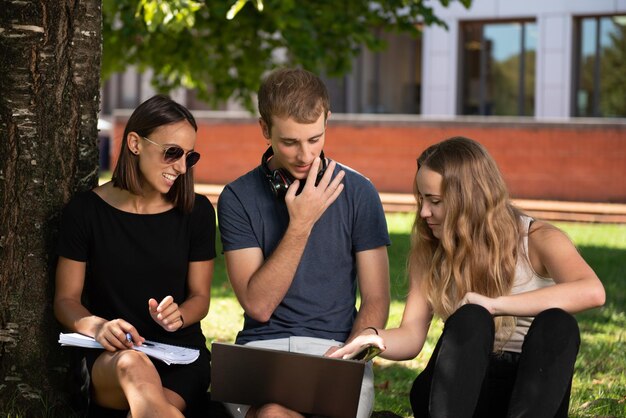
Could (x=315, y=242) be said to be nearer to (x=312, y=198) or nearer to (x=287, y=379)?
(x=312, y=198)

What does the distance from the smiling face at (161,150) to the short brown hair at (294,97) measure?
0.33 meters

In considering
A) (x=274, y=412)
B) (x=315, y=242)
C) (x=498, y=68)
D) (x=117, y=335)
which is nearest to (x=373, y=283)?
(x=315, y=242)

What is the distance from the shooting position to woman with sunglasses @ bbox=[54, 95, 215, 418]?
4.12 metres

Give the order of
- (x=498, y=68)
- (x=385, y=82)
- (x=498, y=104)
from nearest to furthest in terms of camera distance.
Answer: (x=498, y=68), (x=498, y=104), (x=385, y=82)

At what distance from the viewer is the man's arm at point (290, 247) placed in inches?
154

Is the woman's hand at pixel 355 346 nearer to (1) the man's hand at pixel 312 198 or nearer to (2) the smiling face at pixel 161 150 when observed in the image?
(1) the man's hand at pixel 312 198

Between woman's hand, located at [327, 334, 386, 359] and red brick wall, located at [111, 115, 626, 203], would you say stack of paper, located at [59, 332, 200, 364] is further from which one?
red brick wall, located at [111, 115, 626, 203]

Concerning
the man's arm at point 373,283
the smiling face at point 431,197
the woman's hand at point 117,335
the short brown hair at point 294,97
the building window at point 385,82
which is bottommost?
the woman's hand at point 117,335

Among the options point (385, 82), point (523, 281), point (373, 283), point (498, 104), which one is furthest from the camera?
point (385, 82)

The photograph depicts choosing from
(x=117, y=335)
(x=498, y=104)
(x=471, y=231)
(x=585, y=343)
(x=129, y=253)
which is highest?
(x=498, y=104)

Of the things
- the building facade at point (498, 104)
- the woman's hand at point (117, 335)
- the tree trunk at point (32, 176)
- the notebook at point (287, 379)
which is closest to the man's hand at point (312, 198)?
the notebook at point (287, 379)

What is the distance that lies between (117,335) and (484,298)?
1317 mm

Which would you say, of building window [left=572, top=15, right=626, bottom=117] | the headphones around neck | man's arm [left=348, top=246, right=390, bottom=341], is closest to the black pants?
man's arm [left=348, top=246, right=390, bottom=341]

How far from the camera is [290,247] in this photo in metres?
3.93
